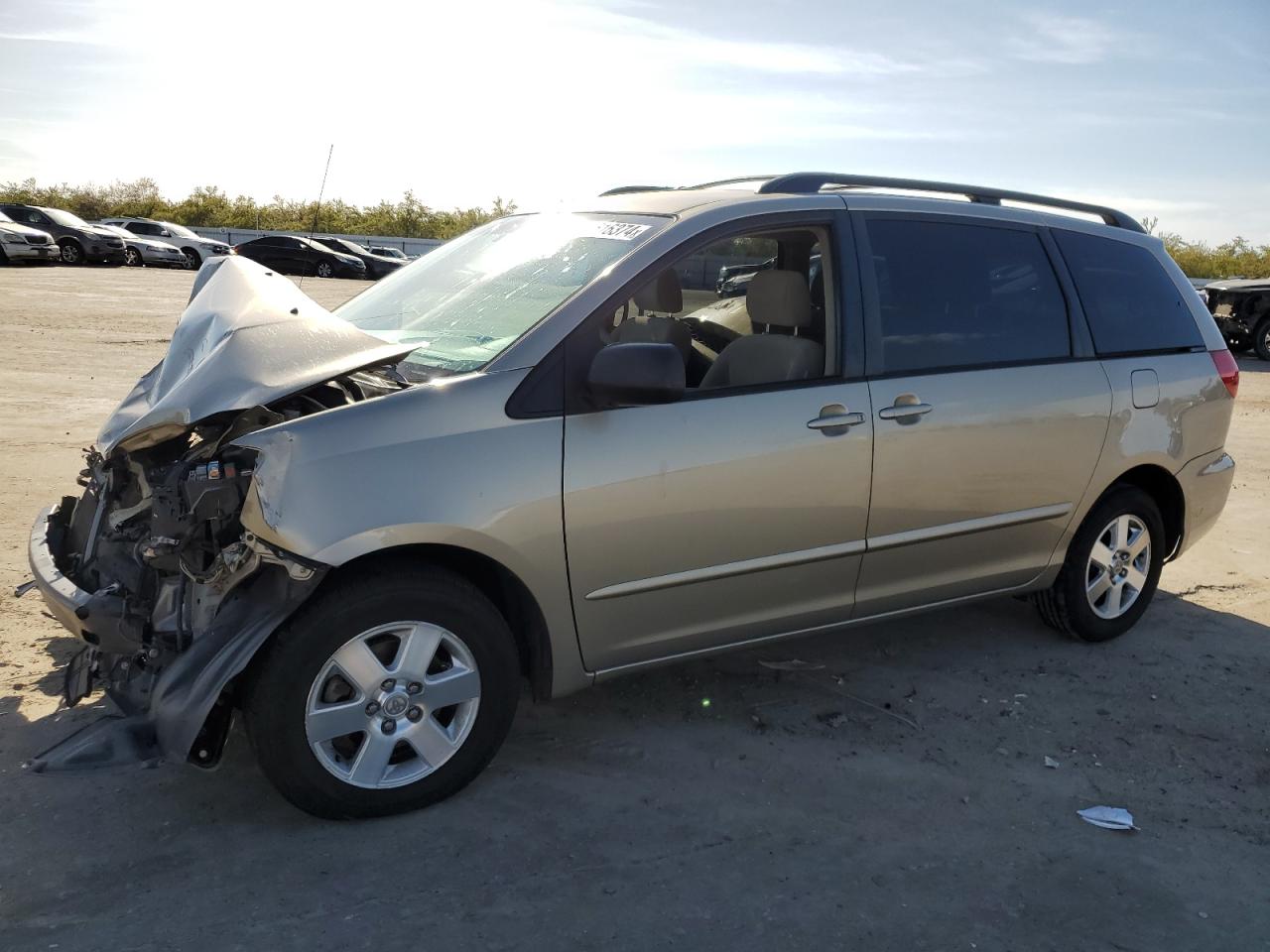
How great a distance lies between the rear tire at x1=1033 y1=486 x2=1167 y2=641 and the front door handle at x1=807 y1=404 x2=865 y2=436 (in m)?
1.53

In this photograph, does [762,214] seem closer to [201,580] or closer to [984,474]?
[984,474]

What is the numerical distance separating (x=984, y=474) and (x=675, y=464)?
1403 millimetres

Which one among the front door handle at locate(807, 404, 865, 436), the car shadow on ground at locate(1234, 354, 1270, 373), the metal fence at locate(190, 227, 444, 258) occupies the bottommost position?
the car shadow on ground at locate(1234, 354, 1270, 373)

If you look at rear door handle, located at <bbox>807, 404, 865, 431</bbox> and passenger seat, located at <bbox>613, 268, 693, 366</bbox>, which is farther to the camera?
passenger seat, located at <bbox>613, 268, 693, 366</bbox>

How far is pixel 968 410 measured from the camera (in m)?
4.15

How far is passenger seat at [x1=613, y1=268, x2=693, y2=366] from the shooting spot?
4.06 metres

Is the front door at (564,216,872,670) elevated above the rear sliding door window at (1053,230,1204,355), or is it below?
below

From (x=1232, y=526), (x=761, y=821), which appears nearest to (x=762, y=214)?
(x=761, y=821)

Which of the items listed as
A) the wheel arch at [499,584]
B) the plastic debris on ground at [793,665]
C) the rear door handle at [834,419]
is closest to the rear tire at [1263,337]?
the plastic debris on ground at [793,665]

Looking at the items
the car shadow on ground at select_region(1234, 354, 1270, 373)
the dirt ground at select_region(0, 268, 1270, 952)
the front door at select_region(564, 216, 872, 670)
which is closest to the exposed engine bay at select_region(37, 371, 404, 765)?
the dirt ground at select_region(0, 268, 1270, 952)

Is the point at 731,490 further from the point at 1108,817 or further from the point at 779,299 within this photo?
the point at 1108,817

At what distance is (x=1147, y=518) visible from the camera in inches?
196

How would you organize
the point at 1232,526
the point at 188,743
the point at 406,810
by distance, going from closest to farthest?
1. the point at 188,743
2. the point at 406,810
3. the point at 1232,526

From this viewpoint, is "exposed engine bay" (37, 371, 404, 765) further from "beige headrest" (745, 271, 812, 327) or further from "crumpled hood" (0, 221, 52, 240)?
"crumpled hood" (0, 221, 52, 240)
